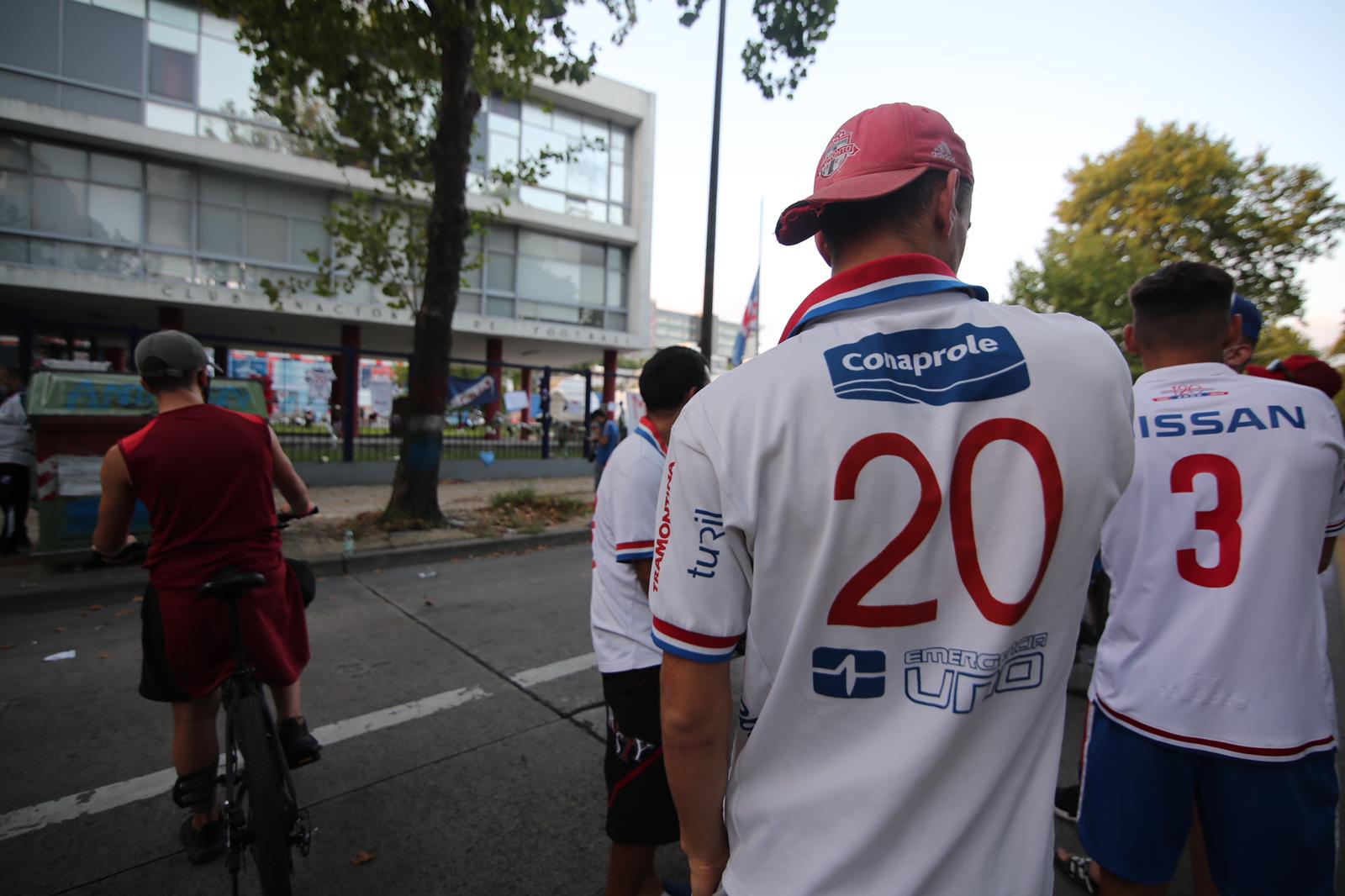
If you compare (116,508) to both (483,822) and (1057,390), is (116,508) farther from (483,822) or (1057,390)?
(1057,390)

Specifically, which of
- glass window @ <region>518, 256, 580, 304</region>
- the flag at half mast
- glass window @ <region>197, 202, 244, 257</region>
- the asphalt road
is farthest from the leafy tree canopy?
glass window @ <region>197, 202, 244, 257</region>

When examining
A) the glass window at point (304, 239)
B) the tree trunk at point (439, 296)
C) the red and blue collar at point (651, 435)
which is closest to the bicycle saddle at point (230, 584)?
the red and blue collar at point (651, 435)

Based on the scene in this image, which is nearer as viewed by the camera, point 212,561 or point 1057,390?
point 1057,390

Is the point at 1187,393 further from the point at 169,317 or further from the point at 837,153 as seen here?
the point at 169,317

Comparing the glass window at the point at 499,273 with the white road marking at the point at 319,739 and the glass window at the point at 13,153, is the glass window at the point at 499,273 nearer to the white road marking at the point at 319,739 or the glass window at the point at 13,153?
the glass window at the point at 13,153

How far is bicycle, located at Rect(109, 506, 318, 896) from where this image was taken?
7.11 ft

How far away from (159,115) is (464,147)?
526 inches

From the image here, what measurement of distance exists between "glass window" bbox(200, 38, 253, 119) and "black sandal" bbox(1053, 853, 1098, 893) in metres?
21.1

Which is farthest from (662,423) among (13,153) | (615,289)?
(615,289)

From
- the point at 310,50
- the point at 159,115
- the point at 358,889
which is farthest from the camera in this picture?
the point at 159,115

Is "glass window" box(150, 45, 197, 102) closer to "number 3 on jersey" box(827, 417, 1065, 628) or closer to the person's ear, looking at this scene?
the person's ear

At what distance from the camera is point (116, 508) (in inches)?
98.4

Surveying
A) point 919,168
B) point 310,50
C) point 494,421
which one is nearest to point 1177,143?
point 494,421

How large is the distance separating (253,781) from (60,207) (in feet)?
65.0
